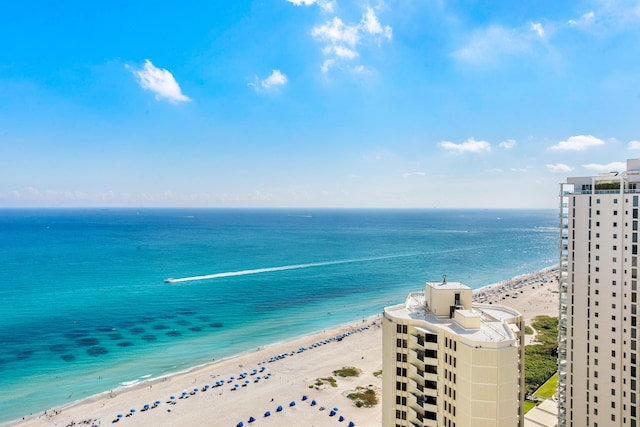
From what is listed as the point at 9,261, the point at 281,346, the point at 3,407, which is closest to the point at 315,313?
the point at 281,346

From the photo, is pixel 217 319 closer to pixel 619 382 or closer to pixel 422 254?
pixel 619 382

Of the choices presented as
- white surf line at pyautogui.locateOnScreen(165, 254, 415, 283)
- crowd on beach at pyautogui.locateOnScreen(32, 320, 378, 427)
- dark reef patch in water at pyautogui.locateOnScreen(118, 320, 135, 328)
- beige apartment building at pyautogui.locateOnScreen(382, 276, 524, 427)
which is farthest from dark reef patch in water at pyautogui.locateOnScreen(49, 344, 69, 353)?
beige apartment building at pyautogui.locateOnScreen(382, 276, 524, 427)

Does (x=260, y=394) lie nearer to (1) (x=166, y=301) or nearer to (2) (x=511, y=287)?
(1) (x=166, y=301)

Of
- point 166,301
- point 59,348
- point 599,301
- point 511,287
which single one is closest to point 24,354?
point 59,348

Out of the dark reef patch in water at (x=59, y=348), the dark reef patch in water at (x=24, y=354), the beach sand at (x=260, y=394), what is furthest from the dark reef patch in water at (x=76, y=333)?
the beach sand at (x=260, y=394)

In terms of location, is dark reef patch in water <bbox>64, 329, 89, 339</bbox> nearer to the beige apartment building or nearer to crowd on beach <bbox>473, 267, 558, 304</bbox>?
the beige apartment building
